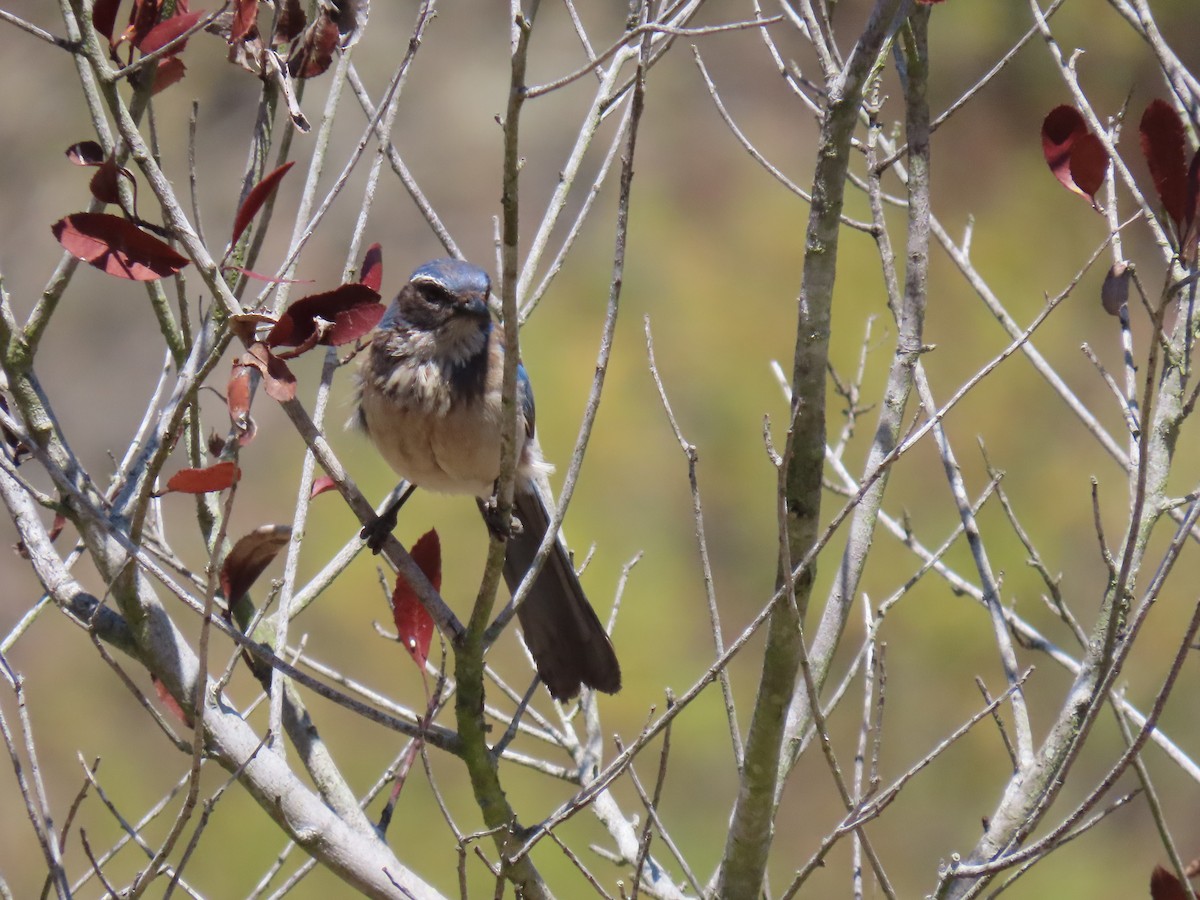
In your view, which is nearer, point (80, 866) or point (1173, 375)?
point (1173, 375)

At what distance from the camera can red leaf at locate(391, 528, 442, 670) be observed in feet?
9.25

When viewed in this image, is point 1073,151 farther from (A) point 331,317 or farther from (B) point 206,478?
(B) point 206,478

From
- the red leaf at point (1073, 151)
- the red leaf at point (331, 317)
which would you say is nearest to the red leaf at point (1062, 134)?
the red leaf at point (1073, 151)

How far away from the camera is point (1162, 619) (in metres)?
7.38

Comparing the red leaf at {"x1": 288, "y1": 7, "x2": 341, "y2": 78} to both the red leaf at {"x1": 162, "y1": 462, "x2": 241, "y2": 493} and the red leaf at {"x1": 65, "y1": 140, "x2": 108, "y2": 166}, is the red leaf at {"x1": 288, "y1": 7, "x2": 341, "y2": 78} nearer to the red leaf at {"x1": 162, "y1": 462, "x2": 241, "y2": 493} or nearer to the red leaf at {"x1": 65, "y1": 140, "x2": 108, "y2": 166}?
the red leaf at {"x1": 65, "y1": 140, "x2": 108, "y2": 166}

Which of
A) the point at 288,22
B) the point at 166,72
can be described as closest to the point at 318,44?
the point at 288,22

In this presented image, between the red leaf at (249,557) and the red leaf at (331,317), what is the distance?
29.9 inches

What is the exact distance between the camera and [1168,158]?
222 cm

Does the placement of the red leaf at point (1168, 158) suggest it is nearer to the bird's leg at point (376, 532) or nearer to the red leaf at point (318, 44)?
the bird's leg at point (376, 532)

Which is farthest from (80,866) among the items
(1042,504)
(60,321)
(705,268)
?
(1042,504)

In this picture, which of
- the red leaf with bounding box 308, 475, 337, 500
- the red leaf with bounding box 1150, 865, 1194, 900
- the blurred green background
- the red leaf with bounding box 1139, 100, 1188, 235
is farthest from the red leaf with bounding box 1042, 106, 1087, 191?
the blurred green background

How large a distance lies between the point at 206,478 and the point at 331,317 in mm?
361

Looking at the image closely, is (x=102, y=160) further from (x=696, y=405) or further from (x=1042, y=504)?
(x=1042, y=504)

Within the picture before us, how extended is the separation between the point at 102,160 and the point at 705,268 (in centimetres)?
685
